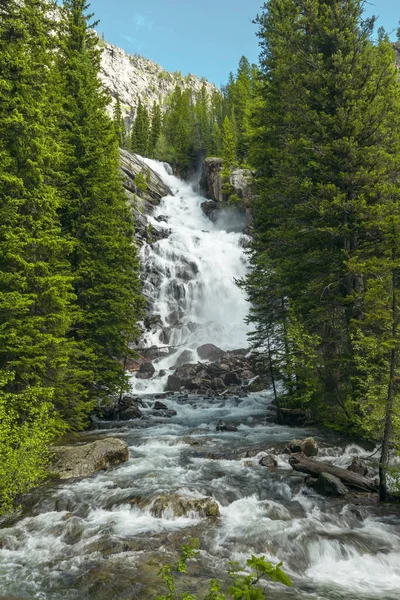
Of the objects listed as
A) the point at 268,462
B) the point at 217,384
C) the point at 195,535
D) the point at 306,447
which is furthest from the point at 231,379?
the point at 195,535

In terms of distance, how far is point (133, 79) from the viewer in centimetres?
17238

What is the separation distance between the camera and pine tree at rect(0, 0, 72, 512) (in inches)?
439

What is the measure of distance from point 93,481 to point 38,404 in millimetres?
2831

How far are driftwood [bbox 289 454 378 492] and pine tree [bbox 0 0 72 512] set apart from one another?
668cm

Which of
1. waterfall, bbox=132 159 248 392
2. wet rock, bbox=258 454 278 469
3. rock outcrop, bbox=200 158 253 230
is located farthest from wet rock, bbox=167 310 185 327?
wet rock, bbox=258 454 278 469

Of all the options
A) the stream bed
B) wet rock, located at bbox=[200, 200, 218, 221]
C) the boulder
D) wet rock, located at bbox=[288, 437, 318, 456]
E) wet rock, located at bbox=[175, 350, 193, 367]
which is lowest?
the stream bed

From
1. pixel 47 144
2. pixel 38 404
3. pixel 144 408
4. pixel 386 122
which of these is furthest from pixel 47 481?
pixel 386 122

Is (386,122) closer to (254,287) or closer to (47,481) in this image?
(254,287)

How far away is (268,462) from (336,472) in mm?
2117

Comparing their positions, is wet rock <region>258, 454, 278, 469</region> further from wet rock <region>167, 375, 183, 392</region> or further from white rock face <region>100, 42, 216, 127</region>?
white rock face <region>100, 42, 216, 127</region>

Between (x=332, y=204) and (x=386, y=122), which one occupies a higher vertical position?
(x=386, y=122)

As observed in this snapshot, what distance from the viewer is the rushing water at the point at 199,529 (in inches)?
248

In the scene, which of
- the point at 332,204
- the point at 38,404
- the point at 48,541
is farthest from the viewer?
the point at 332,204

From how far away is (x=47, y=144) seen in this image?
1392 centimetres
